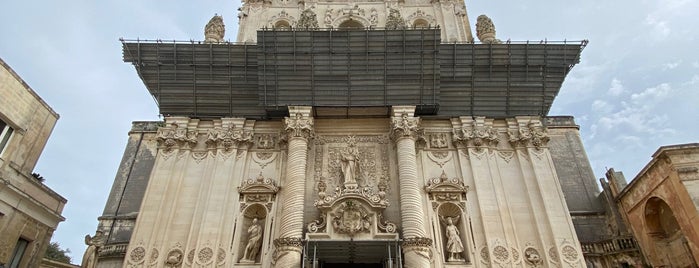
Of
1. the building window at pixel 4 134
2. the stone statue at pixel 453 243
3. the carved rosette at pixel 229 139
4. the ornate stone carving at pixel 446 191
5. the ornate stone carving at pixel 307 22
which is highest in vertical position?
the ornate stone carving at pixel 307 22

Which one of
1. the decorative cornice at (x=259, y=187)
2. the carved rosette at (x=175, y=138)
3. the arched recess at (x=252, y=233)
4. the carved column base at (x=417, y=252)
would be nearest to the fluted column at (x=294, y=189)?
the decorative cornice at (x=259, y=187)

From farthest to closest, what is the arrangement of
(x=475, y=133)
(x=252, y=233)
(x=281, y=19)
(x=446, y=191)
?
1. (x=281, y=19)
2. (x=475, y=133)
3. (x=446, y=191)
4. (x=252, y=233)

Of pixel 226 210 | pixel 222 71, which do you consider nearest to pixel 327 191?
pixel 226 210

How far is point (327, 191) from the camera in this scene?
16.7m

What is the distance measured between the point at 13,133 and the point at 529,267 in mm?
19894

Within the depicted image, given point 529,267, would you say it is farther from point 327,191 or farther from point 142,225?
point 142,225

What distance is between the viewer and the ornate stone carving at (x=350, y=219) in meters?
14.8

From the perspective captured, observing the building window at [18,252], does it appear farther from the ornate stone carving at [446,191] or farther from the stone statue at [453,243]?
the stone statue at [453,243]

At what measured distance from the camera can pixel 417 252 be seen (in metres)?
14.0

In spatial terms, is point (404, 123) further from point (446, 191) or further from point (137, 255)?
point (137, 255)

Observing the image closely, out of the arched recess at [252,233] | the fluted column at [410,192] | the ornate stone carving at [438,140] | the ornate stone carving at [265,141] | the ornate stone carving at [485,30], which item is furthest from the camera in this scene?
the ornate stone carving at [485,30]

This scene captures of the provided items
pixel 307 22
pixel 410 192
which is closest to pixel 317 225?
pixel 410 192

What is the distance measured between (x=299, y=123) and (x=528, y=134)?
10312 mm

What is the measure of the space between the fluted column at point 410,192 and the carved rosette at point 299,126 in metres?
3.65
